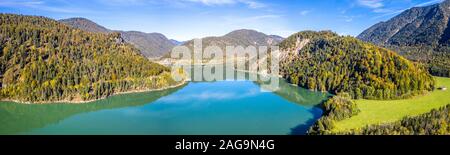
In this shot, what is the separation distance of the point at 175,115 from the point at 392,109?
4298cm

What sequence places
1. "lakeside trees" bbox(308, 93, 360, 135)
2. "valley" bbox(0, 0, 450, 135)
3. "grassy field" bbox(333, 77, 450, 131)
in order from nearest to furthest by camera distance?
"lakeside trees" bbox(308, 93, 360, 135) < "grassy field" bbox(333, 77, 450, 131) < "valley" bbox(0, 0, 450, 135)

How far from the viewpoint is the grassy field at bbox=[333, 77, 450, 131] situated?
55375mm

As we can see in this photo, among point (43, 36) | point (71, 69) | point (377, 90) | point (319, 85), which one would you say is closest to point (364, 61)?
point (319, 85)

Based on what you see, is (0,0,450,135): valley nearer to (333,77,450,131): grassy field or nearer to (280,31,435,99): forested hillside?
(333,77,450,131): grassy field

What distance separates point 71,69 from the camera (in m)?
99.4

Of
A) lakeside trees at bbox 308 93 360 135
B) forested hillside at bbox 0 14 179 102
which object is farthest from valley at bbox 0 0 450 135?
forested hillside at bbox 0 14 179 102

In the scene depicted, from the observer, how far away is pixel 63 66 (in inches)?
3942

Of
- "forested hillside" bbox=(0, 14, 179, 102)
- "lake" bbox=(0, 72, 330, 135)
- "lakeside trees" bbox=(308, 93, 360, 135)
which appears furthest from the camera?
"forested hillside" bbox=(0, 14, 179, 102)

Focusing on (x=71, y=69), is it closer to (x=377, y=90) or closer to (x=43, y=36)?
(x=43, y=36)

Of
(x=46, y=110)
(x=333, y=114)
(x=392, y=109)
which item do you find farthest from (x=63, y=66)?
(x=392, y=109)

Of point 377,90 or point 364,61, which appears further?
point 364,61

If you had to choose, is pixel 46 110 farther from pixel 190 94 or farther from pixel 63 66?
pixel 190 94

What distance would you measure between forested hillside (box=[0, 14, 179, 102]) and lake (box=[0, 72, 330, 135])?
585 centimetres

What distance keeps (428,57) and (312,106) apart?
4441 inches
